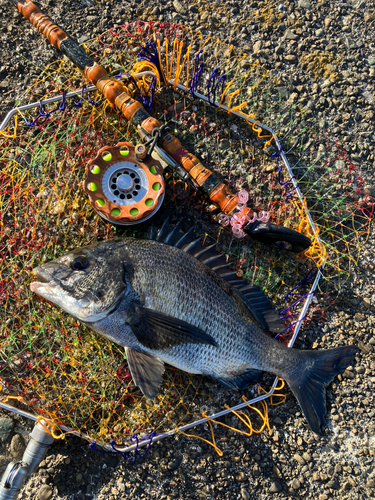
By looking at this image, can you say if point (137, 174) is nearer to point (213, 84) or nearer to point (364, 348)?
point (213, 84)

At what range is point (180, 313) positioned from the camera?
2539mm

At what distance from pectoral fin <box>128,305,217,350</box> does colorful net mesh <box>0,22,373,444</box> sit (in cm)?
47

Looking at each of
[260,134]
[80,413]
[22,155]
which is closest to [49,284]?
[80,413]

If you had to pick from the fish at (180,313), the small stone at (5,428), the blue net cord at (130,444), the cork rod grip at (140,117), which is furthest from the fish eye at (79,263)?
the small stone at (5,428)

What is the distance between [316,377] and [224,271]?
106 centimetres

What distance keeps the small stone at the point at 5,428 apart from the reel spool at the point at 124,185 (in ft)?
5.88

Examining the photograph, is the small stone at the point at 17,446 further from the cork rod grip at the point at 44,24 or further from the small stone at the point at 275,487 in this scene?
the cork rod grip at the point at 44,24

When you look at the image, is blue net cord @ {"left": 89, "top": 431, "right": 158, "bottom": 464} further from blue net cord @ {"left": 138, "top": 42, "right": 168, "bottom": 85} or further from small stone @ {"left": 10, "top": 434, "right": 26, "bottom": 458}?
blue net cord @ {"left": 138, "top": 42, "right": 168, "bottom": 85}

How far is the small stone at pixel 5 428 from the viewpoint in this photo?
2861 millimetres

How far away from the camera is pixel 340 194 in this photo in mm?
3184

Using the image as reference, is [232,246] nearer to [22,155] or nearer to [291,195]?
[291,195]

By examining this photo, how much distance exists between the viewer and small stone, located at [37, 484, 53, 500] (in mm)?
2771

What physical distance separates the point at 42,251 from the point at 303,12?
324cm

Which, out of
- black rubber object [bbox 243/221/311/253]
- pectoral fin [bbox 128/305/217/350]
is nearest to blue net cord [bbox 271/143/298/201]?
black rubber object [bbox 243/221/311/253]
